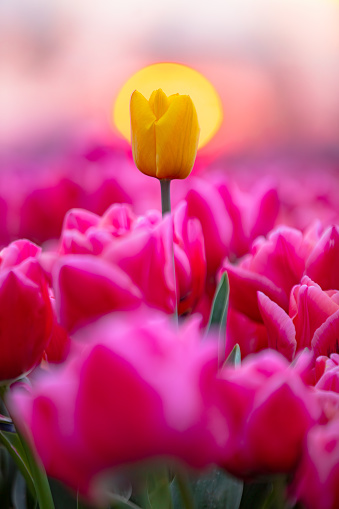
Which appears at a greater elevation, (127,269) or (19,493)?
(127,269)

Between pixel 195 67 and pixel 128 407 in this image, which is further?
pixel 195 67

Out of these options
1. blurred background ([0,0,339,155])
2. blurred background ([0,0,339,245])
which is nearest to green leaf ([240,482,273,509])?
blurred background ([0,0,339,245])

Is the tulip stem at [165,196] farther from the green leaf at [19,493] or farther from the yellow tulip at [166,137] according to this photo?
the green leaf at [19,493]

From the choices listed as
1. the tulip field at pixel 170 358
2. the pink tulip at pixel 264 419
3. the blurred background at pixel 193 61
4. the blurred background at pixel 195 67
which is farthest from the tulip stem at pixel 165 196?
the blurred background at pixel 193 61

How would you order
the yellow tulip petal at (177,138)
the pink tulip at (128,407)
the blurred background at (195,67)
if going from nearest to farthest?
1. the pink tulip at (128,407)
2. the yellow tulip petal at (177,138)
3. the blurred background at (195,67)

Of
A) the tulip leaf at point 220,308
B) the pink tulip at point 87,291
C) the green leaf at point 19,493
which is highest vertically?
the pink tulip at point 87,291

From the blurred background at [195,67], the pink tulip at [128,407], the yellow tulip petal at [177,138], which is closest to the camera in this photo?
the pink tulip at [128,407]

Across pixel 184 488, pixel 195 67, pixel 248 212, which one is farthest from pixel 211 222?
pixel 195 67

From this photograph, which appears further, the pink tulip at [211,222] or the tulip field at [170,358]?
the pink tulip at [211,222]

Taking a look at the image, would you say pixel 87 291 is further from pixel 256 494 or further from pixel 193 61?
pixel 193 61

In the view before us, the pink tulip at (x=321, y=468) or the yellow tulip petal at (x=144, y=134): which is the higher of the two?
the yellow tulip petal at (x=144, y=134)
